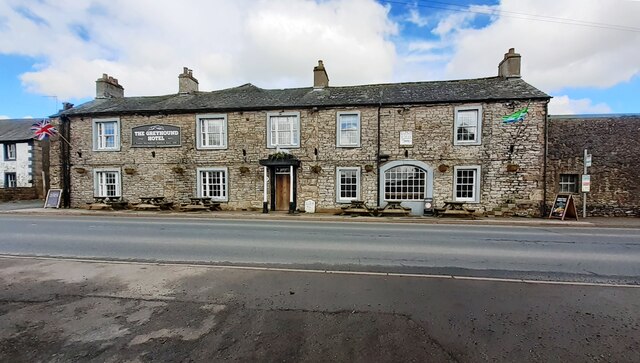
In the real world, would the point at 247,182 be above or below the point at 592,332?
above

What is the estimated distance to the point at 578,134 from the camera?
1520 cm

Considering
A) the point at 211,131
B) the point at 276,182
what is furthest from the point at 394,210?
the point at 211,131

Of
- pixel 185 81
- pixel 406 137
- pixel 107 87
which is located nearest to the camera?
pixel 406 137

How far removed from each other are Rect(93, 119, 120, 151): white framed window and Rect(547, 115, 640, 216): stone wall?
2622 cm

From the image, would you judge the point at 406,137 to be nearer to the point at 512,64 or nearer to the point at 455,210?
the point at 455,210

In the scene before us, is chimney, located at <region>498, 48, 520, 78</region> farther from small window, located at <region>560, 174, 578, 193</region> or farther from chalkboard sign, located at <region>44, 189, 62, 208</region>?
chalkboard sign, located at <region>44, 189, 62, 208</region>

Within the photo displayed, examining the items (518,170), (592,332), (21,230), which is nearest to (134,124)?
(21,230)

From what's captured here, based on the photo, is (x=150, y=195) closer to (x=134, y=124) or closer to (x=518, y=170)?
(x=134, y=124)

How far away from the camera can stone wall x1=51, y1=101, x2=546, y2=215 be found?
15148 mm

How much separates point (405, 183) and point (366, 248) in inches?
370

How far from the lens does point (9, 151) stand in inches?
1151

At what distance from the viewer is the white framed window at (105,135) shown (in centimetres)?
1847

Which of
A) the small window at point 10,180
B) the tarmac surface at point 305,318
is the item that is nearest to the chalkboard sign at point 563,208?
the tarmac surface at point 305,318

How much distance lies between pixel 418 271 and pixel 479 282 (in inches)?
42.6
